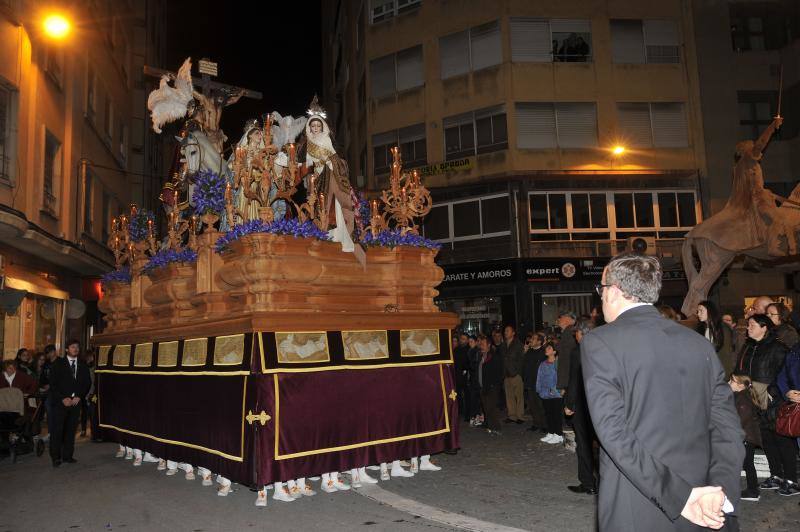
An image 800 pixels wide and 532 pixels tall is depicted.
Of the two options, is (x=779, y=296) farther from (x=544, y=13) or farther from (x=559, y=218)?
(x=544, y=13)

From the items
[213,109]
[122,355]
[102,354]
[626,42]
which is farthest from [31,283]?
[626,42]

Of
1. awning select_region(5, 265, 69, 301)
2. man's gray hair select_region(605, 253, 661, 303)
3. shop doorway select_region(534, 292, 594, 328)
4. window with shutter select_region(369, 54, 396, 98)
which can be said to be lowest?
man's gray hair select_region(605, 253, 661, 303)

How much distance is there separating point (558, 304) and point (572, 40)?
10665 millimetres

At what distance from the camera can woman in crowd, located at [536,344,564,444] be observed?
11.5 meters

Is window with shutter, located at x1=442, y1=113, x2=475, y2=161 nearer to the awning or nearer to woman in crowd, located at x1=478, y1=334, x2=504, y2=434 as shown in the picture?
woman in crowd, located at x1=478, y1=334, x2=504, y2=434

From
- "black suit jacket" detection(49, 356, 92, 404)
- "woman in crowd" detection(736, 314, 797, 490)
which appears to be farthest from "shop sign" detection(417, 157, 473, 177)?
"woman in crowd" detection(736, 314, 797, 490)

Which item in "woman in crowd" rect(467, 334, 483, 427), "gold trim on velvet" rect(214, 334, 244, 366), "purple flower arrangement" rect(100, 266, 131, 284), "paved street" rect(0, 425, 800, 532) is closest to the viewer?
"paved street" rect(0, 425, 800, 532)

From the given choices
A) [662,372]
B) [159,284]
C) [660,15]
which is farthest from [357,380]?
[660,15]

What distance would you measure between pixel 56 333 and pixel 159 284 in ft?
41.5

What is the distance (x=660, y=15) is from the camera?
26.9m

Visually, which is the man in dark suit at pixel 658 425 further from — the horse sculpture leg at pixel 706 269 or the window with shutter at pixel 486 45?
the window with shutter at pixel 486 45

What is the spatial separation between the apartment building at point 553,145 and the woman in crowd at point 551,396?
1303 cm

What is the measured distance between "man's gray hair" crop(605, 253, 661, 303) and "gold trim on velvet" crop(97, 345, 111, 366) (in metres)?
10.5

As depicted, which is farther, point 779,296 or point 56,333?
point 779,296
